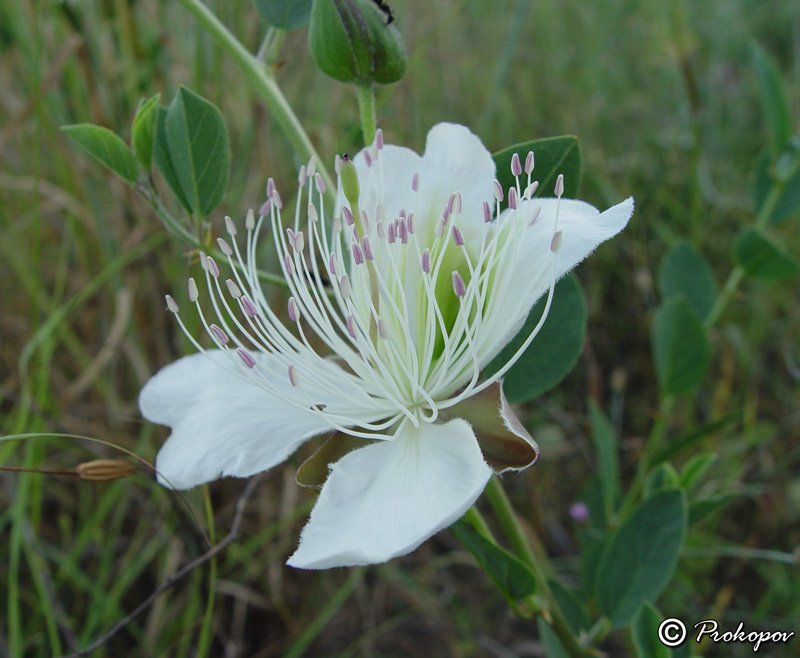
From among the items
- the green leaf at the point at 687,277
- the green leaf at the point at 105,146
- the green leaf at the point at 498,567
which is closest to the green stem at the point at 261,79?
the green leaf at the point at 105,146

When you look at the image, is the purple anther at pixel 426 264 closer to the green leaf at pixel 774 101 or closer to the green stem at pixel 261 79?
the green stem at pixel 261 79

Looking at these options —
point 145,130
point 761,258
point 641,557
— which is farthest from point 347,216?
point 761,258

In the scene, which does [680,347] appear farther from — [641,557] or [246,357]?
[246,357]

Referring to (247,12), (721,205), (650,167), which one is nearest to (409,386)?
(247,12)

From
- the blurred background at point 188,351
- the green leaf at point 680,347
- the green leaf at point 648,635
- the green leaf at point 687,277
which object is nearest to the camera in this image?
the green leaf at point 648,635

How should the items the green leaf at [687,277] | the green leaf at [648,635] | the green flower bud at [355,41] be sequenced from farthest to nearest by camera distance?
1. the green leaf at [687,277]
2. the green leaf at [648,635]
3. the green flower bud at [355,41]

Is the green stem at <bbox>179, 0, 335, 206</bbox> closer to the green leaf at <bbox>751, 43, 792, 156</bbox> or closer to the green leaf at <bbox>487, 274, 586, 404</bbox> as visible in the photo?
the green leaf at <bbox>487, 274, 586, 404</bbox>

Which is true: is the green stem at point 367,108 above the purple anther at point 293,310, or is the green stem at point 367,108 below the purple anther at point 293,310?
above
